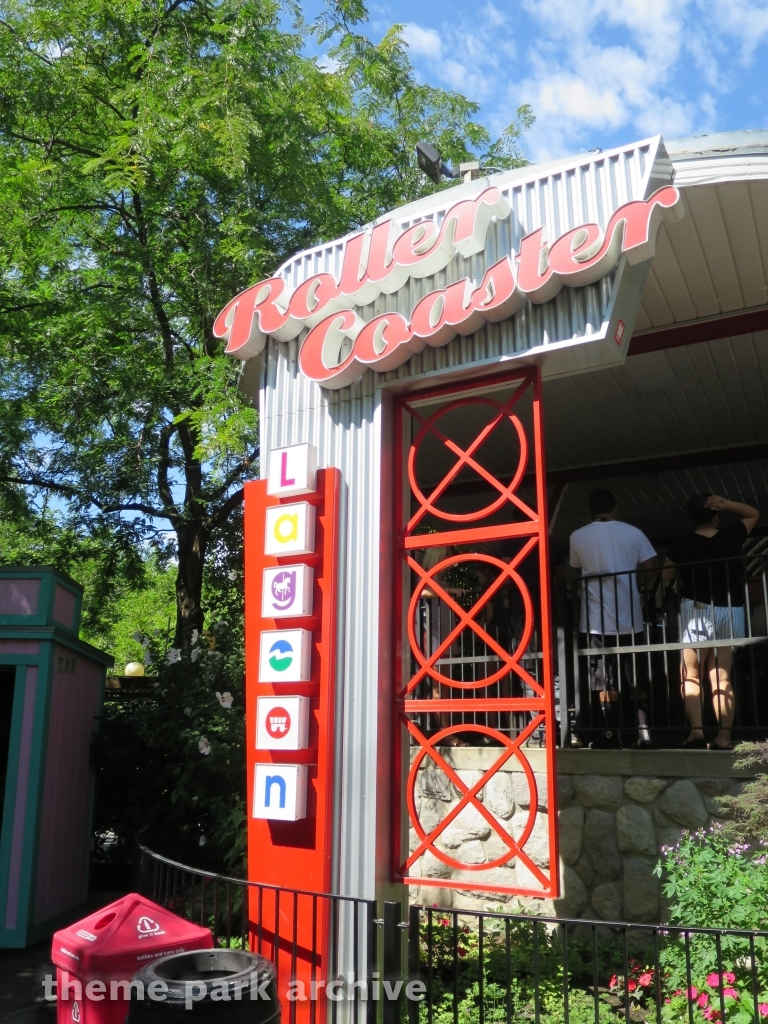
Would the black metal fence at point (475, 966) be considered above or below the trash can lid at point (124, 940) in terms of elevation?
below

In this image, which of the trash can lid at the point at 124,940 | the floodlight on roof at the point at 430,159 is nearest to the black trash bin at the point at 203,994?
the trash can lid at the point at 124,940

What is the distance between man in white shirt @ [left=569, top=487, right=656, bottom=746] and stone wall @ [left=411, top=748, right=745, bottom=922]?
15.9 inches

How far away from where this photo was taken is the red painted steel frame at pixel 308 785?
18.5 ft

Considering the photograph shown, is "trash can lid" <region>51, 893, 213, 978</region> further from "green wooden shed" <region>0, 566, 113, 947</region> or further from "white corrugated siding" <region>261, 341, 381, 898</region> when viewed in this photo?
"green wooden shed" <region>0, 566, 113, 947</region>

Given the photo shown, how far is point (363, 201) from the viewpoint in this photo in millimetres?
14766

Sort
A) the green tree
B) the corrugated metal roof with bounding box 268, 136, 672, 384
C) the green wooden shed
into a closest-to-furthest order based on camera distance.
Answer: the corrugated metal roof with bounding box 268, 136, 672, 384, the green wooden shed, the green tree

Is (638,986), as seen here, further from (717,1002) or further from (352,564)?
(352,564)

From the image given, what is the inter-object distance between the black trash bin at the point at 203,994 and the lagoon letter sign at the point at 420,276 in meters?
3.81

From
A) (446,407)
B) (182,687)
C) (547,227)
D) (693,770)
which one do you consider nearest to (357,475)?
(446,407)

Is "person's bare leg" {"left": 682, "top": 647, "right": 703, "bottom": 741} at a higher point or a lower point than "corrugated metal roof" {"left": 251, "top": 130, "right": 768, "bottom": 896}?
lower

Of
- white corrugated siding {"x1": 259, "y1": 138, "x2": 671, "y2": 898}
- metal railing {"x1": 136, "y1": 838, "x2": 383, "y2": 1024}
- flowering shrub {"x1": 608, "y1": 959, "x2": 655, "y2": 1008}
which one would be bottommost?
flowering shrub {"x1": 608, "y1": 959, "x2": 655, "y2": 1008}

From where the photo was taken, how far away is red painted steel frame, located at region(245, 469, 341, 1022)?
18.5 ft

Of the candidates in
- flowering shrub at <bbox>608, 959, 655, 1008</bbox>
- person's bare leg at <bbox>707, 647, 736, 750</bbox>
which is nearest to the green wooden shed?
flowering shrub at <bbox>608, 959, 655, 1008</bbox>

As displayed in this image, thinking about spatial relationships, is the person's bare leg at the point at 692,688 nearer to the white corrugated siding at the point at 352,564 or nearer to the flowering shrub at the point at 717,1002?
the flowering shrub at the point at 717,1002
